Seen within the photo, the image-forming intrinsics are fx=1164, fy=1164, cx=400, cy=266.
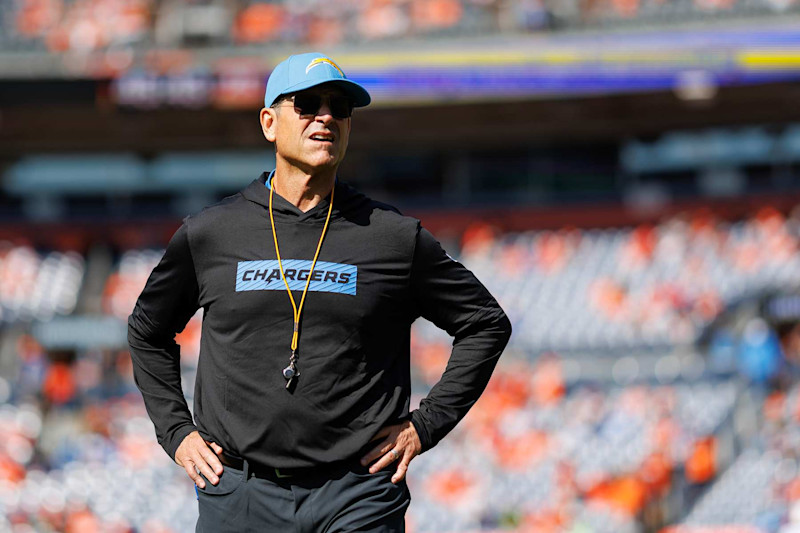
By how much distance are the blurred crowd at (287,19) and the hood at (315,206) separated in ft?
48.9

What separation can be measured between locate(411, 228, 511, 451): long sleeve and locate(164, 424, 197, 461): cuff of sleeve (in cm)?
55

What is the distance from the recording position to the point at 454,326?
115 inches

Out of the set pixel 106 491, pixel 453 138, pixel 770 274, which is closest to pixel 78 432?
pixel 106 491

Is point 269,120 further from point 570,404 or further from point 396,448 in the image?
point 570,404

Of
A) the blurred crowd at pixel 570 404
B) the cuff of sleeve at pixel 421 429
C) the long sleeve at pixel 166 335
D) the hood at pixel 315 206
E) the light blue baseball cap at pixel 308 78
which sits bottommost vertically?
the blurred crowd at pixel 570 404

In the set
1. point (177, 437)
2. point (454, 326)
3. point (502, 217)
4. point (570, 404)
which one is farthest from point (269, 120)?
point (502, 217)

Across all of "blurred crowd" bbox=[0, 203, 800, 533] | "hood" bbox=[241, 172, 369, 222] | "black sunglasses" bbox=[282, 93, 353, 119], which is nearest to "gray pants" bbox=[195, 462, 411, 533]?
"hood" bbox=[241, 172, 369, 222]

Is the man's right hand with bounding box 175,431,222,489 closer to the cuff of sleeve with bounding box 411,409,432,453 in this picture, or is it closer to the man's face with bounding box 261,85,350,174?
the cuff of sleeve with bounding box 411,409,432,453

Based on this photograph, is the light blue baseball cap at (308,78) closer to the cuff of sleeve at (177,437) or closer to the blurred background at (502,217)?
the cuff of sleeve at (177,437)

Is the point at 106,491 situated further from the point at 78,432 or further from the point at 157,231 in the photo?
the point at 157,231

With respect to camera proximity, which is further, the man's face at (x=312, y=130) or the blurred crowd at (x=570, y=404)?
the blurred crowd at (x=570, y=404)

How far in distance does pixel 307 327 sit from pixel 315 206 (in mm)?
316

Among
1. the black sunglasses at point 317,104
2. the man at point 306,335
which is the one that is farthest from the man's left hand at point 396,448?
the black sunglasses at point 317,104

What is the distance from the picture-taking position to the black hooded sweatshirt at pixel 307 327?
2.68 m
